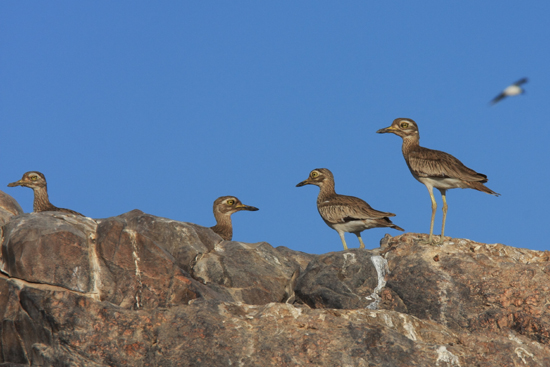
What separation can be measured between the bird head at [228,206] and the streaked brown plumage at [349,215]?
9.79 feet

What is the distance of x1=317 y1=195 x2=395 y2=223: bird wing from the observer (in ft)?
52.6

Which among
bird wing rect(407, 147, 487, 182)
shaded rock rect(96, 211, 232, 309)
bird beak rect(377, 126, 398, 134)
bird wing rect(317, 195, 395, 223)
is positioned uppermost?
bird beak rect(377, 126, 398, 134)

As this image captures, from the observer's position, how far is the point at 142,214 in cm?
1433

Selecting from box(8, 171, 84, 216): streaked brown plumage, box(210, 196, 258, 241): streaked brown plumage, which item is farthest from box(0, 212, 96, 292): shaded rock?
box(210, 196, 258, 241): streaked brown plumage

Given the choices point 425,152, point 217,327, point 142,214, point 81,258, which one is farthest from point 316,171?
point 217,327

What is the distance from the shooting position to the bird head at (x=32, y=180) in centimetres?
1866

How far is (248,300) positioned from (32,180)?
353 inches

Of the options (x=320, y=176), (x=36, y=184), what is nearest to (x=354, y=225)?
(x=320, y=176)

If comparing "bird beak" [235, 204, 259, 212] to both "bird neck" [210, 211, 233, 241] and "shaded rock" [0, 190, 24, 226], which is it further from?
"shaded rock" [0, 190, 24, 226]

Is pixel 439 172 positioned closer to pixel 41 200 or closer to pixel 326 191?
pixel 326 191

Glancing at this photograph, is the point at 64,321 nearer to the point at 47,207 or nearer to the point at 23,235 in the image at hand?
the point at 23,235

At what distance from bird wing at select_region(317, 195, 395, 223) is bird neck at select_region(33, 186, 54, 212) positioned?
7489mm

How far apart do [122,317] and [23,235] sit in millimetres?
3145

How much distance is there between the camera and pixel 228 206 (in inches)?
788
